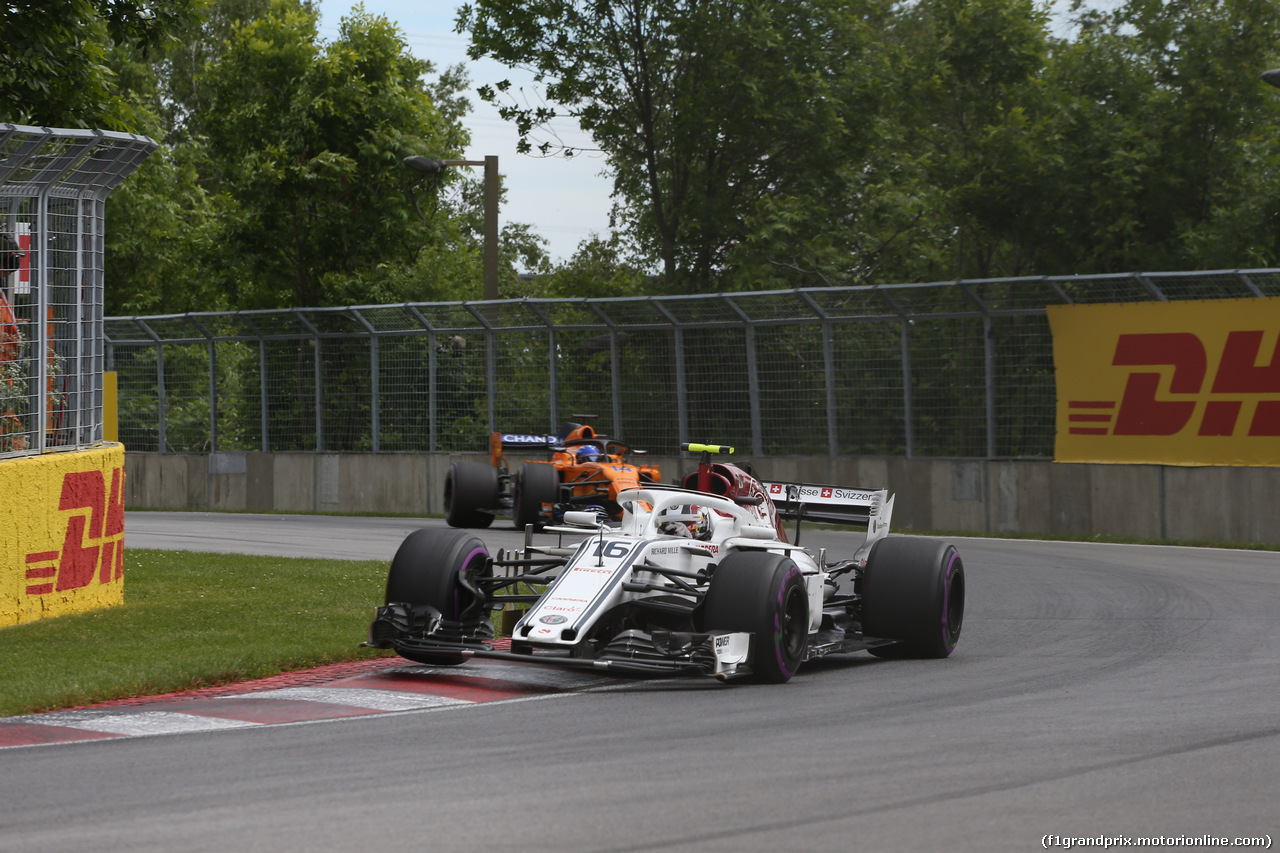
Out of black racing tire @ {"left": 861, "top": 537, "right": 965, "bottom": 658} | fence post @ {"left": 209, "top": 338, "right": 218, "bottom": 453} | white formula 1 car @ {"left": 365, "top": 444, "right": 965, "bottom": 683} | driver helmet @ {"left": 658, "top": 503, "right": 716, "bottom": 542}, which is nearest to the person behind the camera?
white formula 1 car @ {"left": 365, "top": 444, "right": 965, "bottom": 683}

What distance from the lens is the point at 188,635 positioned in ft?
33.0

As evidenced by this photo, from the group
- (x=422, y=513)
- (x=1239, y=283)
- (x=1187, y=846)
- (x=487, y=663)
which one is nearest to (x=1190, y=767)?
(x=1187, y=846)

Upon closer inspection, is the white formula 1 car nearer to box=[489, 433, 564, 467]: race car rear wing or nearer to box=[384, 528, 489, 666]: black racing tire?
box=[384, 528, 489, 666]: black racing tire

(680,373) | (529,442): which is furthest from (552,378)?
(529,442)

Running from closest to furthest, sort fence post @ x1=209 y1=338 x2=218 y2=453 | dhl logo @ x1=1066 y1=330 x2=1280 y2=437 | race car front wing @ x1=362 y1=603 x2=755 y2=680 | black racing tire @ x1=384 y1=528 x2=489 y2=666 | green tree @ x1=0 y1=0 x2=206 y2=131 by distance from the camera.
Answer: race car front wing @ x1=362 y1=603 x2=755 y2=680 → black racing tire @ x1=384 y1=528 x2=489 y2=666 → green tree @ x1=0 y1=0 x2=206 y2=131 → dhl logo @ x1=1066 y1=330 x2=1280 y2=437 → fence post @ x1=209 y1=338 x2=218 y2=453

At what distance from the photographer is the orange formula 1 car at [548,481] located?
17750mm

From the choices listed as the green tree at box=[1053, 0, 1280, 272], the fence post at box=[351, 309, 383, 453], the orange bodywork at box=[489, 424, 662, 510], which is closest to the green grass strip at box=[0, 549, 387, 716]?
the orange bodywork at box=[489, 424, 662, 510]

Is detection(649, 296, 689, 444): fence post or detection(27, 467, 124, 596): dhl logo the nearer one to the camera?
detection(27, 467, 124, 596): dhl logo

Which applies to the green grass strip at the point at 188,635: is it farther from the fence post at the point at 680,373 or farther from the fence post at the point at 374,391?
the fence post at the point at 374,391

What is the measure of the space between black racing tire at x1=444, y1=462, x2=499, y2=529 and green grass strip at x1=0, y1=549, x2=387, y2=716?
457 cm

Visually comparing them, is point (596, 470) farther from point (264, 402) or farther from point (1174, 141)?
point (1174, 141)

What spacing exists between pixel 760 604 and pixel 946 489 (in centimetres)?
1255

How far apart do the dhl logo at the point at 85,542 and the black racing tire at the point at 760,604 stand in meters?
4.98

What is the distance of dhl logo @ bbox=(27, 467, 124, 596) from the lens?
10820 millimetres
